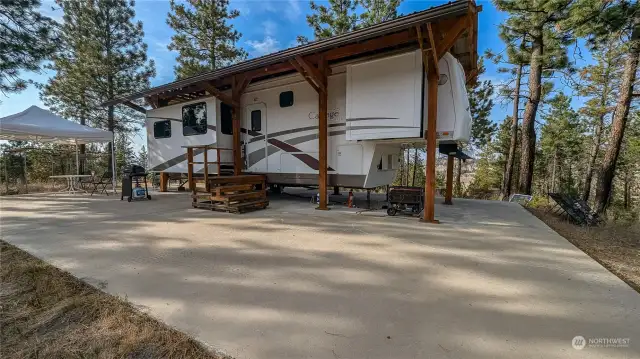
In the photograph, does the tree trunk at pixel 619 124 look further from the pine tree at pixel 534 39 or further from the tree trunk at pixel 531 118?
the tree trunk at pixel 531 118

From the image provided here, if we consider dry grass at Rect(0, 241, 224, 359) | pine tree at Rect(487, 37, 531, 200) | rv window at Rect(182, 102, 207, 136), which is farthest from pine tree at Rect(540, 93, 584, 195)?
dry grass at Rect(0, 241, 224, 359)

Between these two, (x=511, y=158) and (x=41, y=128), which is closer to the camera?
(x=41, y=128)

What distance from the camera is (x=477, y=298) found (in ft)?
6.85

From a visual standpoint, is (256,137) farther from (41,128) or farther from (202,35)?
(202,35)

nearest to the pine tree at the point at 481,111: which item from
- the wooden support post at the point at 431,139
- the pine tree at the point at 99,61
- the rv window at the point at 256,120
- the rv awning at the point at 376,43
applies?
the rv awning at the point at 376,43

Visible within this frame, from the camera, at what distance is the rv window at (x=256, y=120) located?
287 inches

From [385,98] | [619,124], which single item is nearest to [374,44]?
[385,98]

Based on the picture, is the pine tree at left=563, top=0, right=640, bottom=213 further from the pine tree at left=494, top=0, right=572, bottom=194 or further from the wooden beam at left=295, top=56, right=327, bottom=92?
the wooden beam at left=295, top=56, right=327, bottom=92

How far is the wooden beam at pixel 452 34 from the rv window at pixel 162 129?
7892 mm

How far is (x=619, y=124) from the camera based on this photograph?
7.70 meters

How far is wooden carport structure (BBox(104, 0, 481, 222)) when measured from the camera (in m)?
4.14

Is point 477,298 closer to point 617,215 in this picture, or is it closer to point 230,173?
point 230,173

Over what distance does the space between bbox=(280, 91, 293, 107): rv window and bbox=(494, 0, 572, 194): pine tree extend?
7768mm

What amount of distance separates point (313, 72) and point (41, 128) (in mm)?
8162
